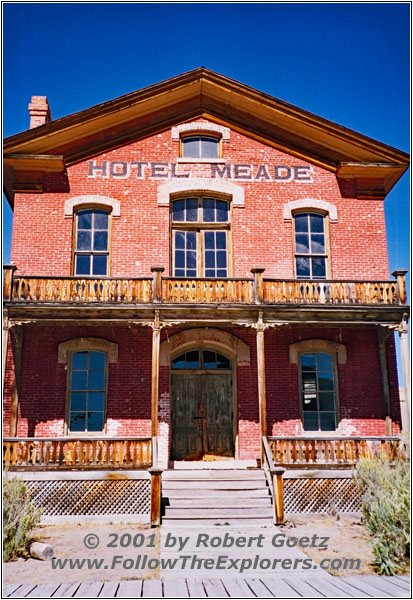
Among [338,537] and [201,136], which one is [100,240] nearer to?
[201,136]

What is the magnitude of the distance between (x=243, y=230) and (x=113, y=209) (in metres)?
3.69

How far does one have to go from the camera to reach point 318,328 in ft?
50.5

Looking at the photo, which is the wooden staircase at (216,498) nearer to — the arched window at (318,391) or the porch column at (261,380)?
the porch column at (261,380)

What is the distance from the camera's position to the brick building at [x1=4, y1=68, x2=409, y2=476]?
13805 millimetres

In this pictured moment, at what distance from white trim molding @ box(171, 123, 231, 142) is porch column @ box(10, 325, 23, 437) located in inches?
280

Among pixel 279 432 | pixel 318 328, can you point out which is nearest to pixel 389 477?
pixel 279 432

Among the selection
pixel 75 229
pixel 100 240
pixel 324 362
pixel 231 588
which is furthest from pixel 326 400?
pixel 231 588

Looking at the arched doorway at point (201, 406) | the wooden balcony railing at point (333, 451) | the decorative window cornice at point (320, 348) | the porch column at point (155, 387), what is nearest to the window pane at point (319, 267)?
the decorative window cornice at point (320, 348)

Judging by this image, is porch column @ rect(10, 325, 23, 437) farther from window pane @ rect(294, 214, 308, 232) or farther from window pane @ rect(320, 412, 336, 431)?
window pane @ rect(294, 214, 308, 232)

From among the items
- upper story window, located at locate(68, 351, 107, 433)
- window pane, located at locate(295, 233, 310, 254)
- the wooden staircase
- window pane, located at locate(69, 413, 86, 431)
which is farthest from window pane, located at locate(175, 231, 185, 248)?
the wooden staircase

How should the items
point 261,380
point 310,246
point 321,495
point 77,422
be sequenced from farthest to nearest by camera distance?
point 310,246 → point 77,422 → point 261,380 → point 321,495

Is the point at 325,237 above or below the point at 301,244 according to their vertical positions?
above

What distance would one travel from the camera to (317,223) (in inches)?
640

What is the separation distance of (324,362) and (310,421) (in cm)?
165
